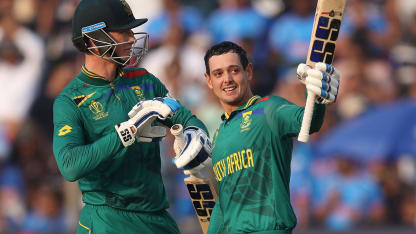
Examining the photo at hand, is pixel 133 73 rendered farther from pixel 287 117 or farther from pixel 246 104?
pixel 287 117

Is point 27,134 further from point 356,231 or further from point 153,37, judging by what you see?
point 356,231

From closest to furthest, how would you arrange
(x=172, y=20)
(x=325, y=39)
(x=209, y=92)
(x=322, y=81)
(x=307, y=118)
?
1. (x=322, y=81)
2. (x=307, y=118)
3. (x=325, y=39)
4. (x=209, y=92)
5. (x=172, y=20)

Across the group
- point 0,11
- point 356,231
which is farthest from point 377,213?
point 0,11

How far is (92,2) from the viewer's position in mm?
5613

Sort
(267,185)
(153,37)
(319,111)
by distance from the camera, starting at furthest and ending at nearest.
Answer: (153,37)
(267,185)
(319,111)

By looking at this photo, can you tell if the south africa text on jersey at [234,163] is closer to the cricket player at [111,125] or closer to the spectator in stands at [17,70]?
the cricket player at [111,125]

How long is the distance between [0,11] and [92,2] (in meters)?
7.54

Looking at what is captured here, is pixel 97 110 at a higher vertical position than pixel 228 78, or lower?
lower

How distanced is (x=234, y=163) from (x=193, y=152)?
1.33 feet

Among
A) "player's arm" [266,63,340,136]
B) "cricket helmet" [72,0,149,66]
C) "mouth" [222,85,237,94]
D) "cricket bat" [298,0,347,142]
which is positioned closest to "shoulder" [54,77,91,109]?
"cricket helmet" [72,0,149,66]

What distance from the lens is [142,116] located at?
200 inches

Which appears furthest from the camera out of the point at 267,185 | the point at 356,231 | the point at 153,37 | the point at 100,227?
the point at 153,37

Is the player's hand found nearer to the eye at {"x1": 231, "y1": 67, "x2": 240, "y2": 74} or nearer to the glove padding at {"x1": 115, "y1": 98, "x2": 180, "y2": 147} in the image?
the eye at {"x1": 231, "y1": 67, "x2": 240, "y2": 74}

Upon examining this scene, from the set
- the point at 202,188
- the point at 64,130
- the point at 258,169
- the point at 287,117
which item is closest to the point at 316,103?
the point at 287,117
